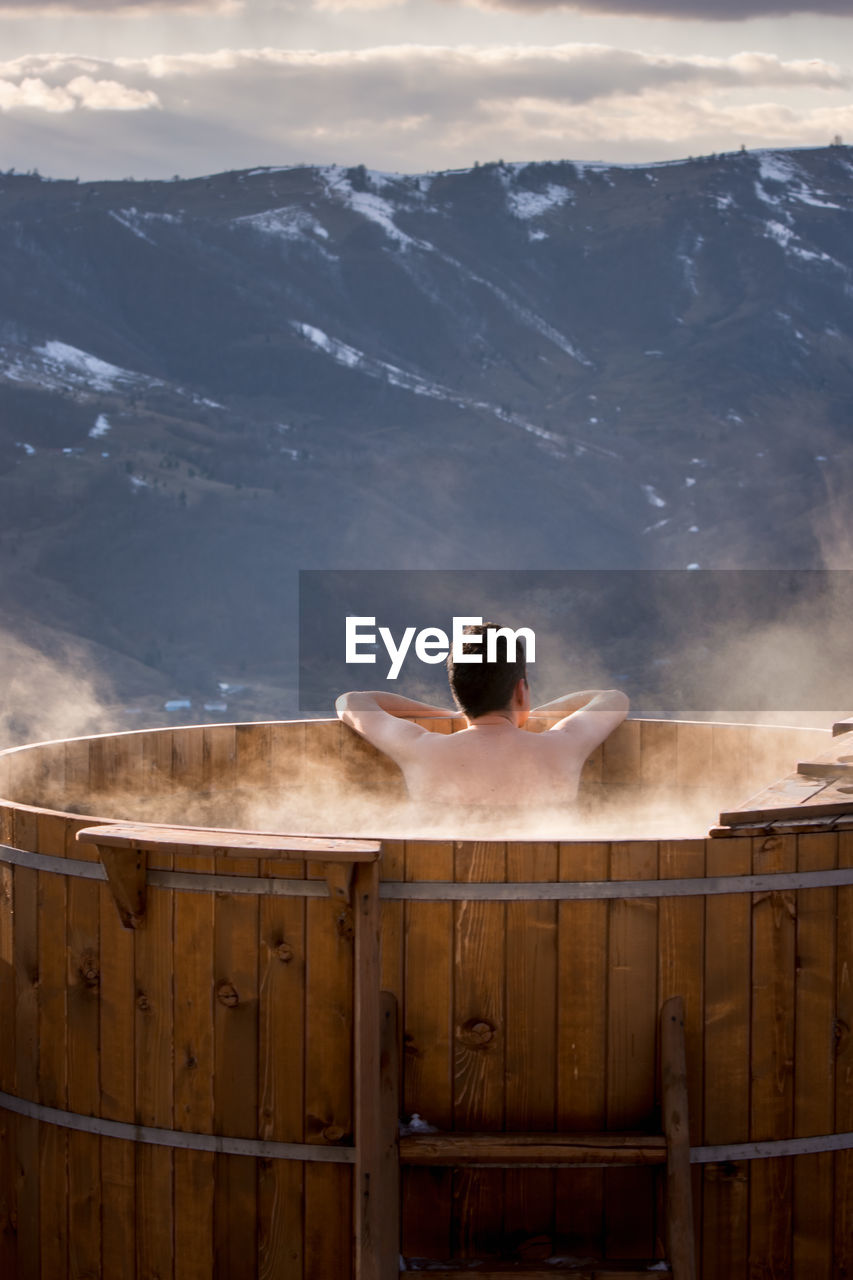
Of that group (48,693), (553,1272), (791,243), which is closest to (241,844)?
(553,1272)

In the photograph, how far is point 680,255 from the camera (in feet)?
229

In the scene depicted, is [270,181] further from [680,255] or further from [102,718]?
[102,718]

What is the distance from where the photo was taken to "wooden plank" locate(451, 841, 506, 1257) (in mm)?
2867

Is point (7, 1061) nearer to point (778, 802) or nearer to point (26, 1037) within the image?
point (26, 1037)

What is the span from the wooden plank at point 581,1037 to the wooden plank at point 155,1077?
76 cm

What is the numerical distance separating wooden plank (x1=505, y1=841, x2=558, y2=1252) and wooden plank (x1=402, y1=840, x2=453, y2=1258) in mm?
114

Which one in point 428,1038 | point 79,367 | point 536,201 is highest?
point 536,201

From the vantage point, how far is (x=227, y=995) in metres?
2.95

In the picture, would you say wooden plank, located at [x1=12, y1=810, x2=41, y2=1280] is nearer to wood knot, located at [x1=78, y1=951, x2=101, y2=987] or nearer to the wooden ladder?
wood knot, located at [x1=78, y1=951, x2=101, y2=987]

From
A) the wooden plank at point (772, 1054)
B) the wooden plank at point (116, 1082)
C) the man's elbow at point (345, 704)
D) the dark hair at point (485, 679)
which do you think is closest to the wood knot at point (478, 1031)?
the wooden plank at point (772, 1054)

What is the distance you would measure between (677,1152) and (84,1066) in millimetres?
1206

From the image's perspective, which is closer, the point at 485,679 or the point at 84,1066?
the point at 84,1066

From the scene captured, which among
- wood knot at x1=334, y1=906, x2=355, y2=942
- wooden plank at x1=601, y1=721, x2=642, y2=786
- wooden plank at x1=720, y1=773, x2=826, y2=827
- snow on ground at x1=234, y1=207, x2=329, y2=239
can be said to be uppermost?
Result: snow on ground at x1=234, y1=207, x2=329, y2=239

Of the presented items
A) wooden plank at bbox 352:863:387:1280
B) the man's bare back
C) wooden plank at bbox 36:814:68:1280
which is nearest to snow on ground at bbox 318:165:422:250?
the man's bare back
